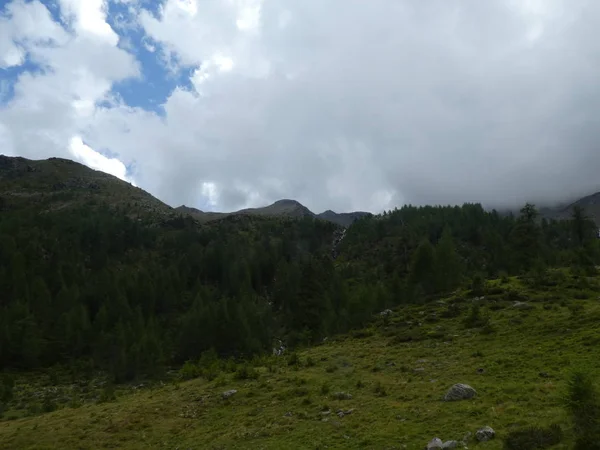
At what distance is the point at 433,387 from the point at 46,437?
2438 cm

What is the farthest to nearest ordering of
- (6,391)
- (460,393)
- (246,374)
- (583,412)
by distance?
(6,391)
(246,374)
(460,393)
(583,412)

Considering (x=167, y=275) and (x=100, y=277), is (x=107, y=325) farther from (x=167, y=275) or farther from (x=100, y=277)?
(x=167, y=275)

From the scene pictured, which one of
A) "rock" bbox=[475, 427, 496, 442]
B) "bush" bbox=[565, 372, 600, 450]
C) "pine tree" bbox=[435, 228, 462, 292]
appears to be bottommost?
"rock" bbox=[475, 427, 496, 442]

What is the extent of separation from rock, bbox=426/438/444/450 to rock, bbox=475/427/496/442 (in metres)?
1.41

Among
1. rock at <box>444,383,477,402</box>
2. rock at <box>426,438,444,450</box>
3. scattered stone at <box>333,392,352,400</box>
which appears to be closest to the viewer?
rock at <box>426,438,444,450</box>

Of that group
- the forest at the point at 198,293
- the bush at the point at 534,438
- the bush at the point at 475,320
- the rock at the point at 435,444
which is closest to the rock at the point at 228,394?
the rock at the point at 435,444

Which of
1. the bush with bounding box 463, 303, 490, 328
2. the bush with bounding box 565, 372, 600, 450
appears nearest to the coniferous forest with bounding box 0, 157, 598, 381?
the bush with bounding box 463, 303, 490, 328

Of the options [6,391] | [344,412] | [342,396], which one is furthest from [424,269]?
[6,391]

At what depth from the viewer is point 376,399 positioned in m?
26.4

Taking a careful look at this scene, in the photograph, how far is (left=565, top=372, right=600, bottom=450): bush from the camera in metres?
14.5

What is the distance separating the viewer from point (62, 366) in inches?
3423

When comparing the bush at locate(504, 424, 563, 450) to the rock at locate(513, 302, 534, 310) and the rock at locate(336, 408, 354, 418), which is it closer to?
the rock at locate(336, 408, 354, 418)

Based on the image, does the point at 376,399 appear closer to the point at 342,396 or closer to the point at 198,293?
the point at 342,396

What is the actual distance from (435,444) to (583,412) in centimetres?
529
